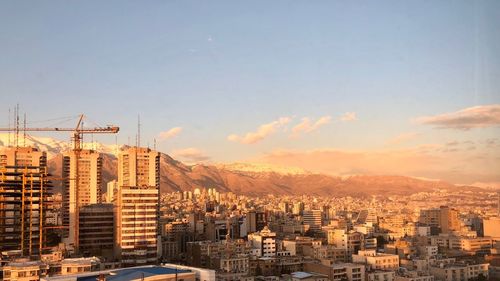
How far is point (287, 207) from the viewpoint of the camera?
21.4 metres

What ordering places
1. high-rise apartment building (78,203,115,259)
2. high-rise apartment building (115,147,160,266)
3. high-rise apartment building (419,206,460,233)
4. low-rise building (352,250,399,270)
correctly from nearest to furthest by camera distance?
low-rise building (352,250,399,270) → high-rise apartment building (115,147,160,266) → high-rise apartment building (78,203,115,259) → high-rise apartment building (419,206,460,233)

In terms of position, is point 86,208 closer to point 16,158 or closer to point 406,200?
point 16,158

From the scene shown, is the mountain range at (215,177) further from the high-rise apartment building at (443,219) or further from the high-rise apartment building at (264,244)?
the high-rise apartment building at (264,244)

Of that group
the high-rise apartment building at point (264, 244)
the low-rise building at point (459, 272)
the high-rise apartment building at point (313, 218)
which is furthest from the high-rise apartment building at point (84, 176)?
the low-rise building at point (459, 272)

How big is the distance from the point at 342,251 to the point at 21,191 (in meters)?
5.38

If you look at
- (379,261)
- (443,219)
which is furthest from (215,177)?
(379,261)

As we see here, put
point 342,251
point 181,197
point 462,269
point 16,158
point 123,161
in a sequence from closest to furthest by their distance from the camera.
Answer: point 462,269
point 342,251
point 16,158
point 123,161
point 181,197

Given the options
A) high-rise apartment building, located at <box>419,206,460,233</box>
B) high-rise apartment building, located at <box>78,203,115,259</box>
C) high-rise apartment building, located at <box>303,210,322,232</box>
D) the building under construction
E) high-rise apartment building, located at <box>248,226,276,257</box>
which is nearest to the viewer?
the building under construction

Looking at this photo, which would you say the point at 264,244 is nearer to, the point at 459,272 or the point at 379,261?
the point at 379,261

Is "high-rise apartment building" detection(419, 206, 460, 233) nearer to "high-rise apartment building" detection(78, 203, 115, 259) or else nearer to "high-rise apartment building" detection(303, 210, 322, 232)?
"high-rise apartment building" detection(303, 210, 322, 232)

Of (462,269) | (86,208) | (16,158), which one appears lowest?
(462,269)

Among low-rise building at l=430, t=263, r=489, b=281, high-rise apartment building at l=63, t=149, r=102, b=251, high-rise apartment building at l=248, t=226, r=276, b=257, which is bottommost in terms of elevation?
low-rise building at l=430, t=263, r=489, b=281

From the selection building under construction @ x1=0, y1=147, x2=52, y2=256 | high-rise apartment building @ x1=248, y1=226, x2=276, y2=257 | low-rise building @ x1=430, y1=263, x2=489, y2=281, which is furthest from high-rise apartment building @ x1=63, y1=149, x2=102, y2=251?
low-rise building @ x1=430, y1=263, x2=489, y2=281

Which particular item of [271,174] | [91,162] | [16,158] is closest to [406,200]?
[91,162]
